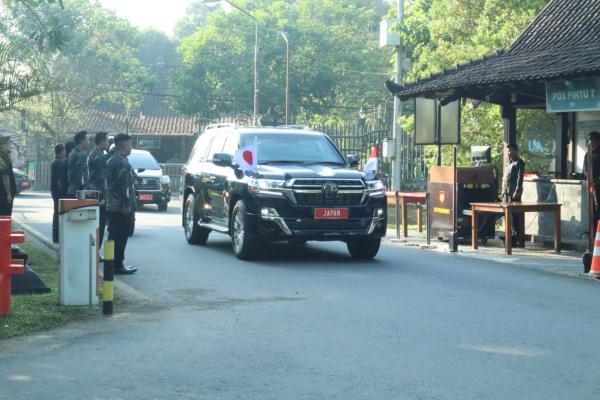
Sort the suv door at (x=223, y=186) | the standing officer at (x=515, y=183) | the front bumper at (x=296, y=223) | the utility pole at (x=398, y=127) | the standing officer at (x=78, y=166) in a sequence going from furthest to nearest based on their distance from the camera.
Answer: the utility pole at (x=398, y=127) < the standing officer at (x=515, y=183) < the suv door at (x=223, y=186) < the standing officer at (x=78, y=166) < the front bumper at (x=296, y=223)

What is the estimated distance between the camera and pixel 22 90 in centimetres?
1039

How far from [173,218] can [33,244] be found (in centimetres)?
909

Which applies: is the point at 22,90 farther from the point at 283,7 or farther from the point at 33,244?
the point at 283,7

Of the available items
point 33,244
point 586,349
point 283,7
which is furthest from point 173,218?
point 283,7

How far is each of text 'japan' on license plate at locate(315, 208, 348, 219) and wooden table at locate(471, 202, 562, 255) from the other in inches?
142

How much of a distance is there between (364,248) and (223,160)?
2.65m

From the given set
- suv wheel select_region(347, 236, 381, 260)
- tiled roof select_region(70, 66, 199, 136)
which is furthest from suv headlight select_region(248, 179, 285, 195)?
tiled roof select_region(70, 66, 199, 136)

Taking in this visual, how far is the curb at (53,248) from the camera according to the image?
11625 millimetres

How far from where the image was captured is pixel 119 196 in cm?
1356

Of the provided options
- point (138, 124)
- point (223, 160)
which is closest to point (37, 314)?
point (223, 160)

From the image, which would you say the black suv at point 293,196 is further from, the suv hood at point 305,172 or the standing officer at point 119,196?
the standing officer at point 119,196

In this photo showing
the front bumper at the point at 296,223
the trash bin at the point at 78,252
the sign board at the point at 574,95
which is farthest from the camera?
the sign board at the point at 574,95

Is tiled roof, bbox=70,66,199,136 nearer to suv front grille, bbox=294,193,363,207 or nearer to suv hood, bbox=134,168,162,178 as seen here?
suv hood, bbox=134,168,162,178

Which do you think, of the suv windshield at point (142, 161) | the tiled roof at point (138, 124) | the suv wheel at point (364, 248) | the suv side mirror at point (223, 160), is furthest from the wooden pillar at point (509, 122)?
the tiled roof at point (138, 124)
